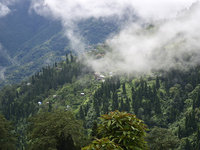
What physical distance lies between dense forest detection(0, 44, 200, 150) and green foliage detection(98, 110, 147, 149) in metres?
16.9

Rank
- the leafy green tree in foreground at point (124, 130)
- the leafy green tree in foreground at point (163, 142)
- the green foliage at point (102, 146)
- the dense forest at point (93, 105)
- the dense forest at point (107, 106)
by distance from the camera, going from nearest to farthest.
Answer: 1. the green foliage at point (102, 146)
2. the leafy green tree in foreground at point (124, 130)
3. the dense forest at point (107, 106)
4. the dense forest at point (93, 105)
5. the leafy green tree in foreground at point (163, 142)

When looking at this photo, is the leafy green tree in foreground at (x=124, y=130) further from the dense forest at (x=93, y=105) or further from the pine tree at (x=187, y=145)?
the pine tree at (x=187, y=145)

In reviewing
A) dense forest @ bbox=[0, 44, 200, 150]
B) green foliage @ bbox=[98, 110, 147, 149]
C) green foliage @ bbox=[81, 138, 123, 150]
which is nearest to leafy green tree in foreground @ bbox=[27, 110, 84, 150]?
dense forest @ bbox=[0, 44, 200, 150]

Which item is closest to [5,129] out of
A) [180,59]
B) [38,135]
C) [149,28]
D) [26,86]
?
A: [38,135]

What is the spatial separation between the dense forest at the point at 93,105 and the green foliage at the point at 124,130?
55.5 feet

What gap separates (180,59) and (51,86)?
72092 millimetres

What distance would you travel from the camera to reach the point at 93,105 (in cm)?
9150

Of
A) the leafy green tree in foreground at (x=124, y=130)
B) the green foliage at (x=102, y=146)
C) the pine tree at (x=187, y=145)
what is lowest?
the pine tree at (x=187, y=145)

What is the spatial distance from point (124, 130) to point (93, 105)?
79353 millimetres

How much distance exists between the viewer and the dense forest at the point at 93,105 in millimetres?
32094

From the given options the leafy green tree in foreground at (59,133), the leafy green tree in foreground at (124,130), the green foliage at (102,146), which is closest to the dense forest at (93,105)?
the leafy green tree in foreground at (59,133)

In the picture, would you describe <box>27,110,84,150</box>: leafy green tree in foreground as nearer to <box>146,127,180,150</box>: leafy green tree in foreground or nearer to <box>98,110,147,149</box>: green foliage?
<box>146,127,180,150</box>: leafy green tree in foreground

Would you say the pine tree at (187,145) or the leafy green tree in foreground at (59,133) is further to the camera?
the pine tree at (187,145)

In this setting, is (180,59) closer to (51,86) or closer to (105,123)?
(51,86)
